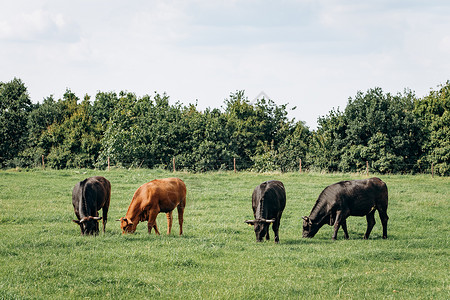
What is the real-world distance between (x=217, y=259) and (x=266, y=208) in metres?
3.05

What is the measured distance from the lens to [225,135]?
158 feet

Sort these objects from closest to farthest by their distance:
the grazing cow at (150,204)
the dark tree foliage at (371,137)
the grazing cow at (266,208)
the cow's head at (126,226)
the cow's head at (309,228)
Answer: the grazing cow at (266,208) < the cow's head at (126,226) < the grazing cow at (150,204) < the cow's head at (309,228) < the dark tree foliage at (371,137)

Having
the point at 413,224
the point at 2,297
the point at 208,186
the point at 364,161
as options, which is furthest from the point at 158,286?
the point at 364,161

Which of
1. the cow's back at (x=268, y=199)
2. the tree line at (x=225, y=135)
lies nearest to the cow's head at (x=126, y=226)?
the cow's back at (x=268, y=199)

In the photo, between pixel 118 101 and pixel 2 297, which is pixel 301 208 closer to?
pixel 2 297

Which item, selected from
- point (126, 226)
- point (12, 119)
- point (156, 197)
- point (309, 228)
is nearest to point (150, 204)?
point (156, 197)

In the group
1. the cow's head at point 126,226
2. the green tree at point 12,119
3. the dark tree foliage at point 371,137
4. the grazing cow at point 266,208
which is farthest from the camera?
the green tree at point 12,119

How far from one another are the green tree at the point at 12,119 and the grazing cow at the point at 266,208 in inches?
1835

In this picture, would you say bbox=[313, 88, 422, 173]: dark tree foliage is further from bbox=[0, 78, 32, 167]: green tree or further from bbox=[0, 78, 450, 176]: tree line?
bbox=[0, 78, 32, 167]: green tree

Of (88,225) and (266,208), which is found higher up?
(266,208)

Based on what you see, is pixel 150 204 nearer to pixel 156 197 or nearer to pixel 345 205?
pixel 156 197

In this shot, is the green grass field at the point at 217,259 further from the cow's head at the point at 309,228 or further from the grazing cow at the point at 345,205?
the grazing cow at the point at 345,205

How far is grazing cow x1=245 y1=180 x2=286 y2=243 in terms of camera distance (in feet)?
44.3

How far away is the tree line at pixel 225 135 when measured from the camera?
4400 centimetres
